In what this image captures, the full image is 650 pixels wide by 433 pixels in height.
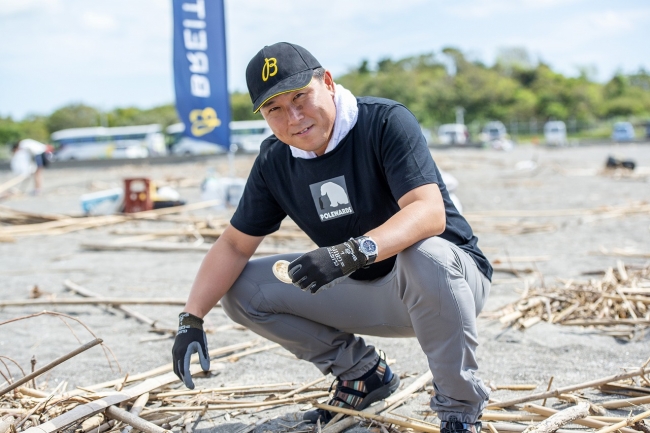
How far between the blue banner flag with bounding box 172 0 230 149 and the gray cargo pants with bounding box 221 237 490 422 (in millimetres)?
7702

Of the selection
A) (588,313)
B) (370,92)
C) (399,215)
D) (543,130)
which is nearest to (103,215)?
(588,313)

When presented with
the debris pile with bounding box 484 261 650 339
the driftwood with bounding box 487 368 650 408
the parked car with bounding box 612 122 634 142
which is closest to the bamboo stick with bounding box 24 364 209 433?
the driftwood with bounding box 487 368 650 408

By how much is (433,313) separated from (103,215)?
27.7 ft

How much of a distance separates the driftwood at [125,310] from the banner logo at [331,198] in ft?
6.08

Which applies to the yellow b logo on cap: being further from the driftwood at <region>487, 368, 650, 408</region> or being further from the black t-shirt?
the driftwood at <region>487, 368, 650, 408</region>

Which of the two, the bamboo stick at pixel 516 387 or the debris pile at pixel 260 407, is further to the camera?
the bamboo stick at pixel 516 387

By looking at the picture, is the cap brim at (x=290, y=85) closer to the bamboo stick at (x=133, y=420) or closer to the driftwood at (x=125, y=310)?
the bamboo stick at (x=133, y=420)

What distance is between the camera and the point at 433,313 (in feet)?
6.82

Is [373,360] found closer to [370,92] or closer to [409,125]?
[409,125]

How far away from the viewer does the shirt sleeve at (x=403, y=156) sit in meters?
2.17

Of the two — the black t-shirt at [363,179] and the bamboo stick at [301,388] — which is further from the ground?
the black t-shirt at [363,179]

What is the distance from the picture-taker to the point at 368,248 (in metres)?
2.03

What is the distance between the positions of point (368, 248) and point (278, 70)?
28.7 inches

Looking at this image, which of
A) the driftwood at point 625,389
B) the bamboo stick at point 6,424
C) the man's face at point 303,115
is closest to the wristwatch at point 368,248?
the man's face at point 303,115
